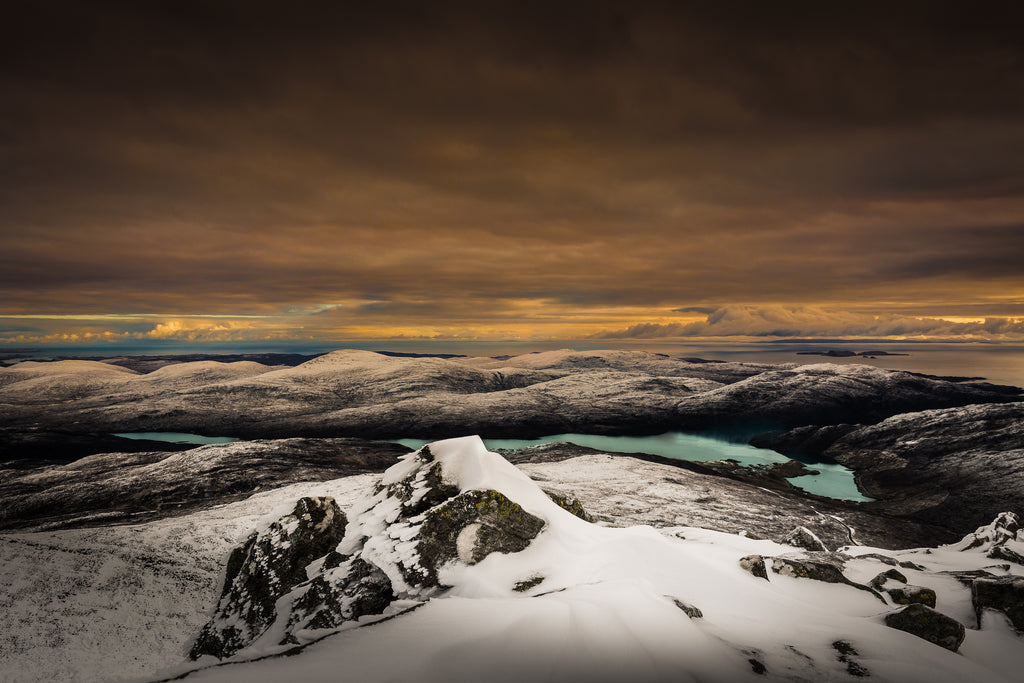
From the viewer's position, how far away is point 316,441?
120 metres

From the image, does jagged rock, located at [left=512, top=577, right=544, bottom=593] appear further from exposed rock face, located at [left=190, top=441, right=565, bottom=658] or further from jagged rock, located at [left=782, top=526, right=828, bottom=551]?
jagged rock, located at [left=782, top=526, right=828, bottom=551]

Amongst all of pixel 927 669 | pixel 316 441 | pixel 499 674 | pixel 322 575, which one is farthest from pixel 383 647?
pixel 316 441

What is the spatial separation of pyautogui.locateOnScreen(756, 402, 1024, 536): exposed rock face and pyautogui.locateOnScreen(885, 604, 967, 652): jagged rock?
279ft

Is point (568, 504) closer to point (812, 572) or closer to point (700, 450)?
point (812, 572)

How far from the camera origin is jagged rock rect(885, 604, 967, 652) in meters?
14.5

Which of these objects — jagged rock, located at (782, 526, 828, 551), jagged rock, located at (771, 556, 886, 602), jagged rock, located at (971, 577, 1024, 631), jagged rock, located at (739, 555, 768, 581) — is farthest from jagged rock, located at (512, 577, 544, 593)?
jagged rock, located at (782, 526, 828, 551)

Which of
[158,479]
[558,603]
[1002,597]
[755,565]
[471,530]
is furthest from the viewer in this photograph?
[158,479]

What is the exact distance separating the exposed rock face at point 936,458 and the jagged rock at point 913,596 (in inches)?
3107

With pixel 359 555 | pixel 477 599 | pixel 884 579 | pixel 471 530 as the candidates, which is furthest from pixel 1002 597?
pixel 359 555

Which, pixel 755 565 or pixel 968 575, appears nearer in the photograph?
pixel 755 565

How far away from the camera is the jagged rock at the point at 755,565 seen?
19.3 m

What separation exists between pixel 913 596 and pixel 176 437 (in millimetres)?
244823

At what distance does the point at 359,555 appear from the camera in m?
21.7

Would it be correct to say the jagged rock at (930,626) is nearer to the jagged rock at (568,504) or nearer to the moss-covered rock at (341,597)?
the jagged rock at (568,504)
